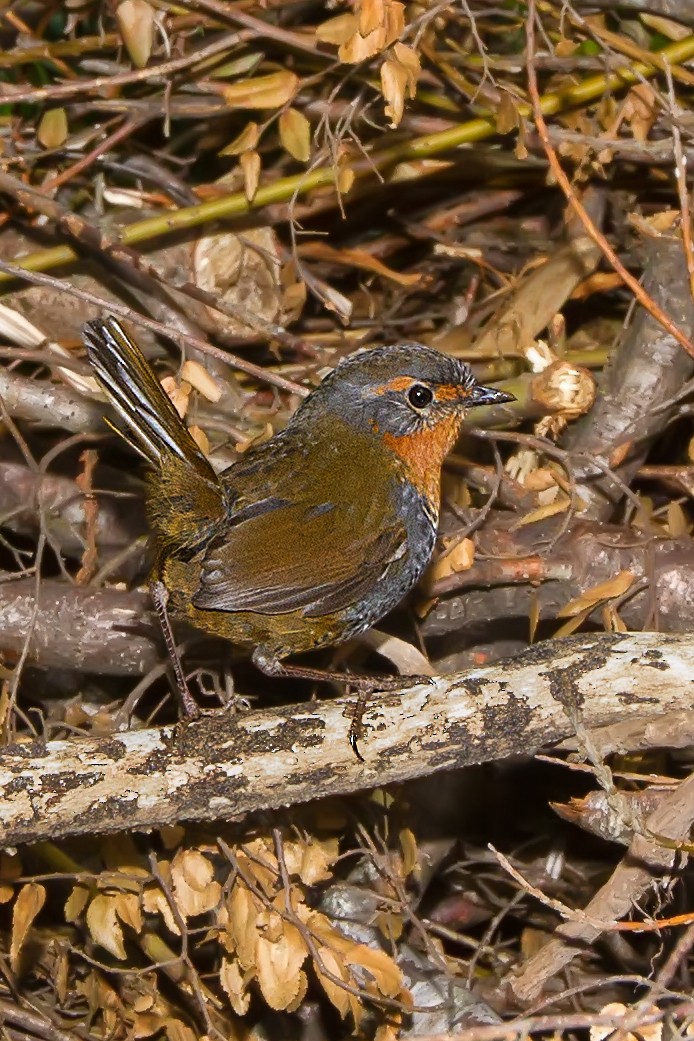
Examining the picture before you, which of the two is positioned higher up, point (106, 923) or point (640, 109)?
point (640, 109)

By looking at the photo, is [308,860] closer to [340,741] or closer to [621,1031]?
[340,741]

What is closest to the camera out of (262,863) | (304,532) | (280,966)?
(280,966)

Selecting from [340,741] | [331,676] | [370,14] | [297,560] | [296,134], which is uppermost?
[370,14]

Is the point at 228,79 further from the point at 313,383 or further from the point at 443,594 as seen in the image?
the point at 443,594

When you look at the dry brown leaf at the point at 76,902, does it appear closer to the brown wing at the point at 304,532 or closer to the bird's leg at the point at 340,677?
the bird's leg at the point at 340,677

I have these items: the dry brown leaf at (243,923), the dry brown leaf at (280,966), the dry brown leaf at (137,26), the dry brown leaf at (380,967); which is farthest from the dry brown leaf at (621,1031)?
the dry brown leaf at (137,26)

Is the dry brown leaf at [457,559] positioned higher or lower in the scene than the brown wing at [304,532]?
lower

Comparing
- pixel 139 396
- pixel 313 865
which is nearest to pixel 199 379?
pixel 139 396
